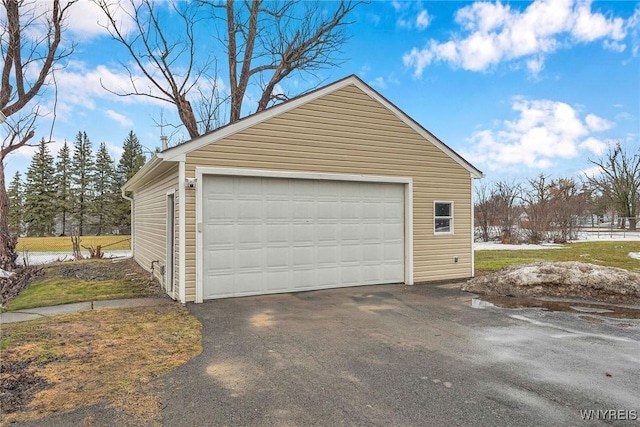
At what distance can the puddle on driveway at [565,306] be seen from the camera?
246 inches

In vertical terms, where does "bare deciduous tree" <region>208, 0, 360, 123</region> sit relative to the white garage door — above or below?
above

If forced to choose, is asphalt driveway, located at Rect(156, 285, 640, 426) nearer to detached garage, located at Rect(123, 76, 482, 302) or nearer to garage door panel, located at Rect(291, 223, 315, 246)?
detached garage, located at Rect(123, 76, 482, 302)

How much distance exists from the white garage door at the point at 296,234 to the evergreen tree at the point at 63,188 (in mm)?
36057

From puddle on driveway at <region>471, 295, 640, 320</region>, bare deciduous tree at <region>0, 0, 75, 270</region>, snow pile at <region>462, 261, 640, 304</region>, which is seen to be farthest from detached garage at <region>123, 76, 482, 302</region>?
bare deciduous tree at <region>0, 0, 75, 270</region>

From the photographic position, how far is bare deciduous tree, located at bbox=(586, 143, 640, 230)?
114ft

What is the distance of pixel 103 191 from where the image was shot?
3781 cm

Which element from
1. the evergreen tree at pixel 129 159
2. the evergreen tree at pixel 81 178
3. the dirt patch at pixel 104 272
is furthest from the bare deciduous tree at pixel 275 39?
the evergreen tree at pixel 81 178

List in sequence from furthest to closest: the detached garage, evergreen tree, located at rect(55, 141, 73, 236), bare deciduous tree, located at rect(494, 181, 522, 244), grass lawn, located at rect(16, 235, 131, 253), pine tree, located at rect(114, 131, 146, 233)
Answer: pine tree, located at rect(114, 131, 146, 233)
evergreen tree, located at rect(55, 141, 73, 236)
bare deciduous tree, located at rect(494, 181, 522, 244)
grass lawn, located at rect(16, 235, 131, 253)
the detached garage

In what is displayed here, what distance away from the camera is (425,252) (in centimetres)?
920

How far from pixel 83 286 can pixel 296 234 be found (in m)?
5.28

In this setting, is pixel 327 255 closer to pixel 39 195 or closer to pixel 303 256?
pixel 303 256

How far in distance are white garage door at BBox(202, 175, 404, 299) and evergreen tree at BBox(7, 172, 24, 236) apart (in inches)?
1435

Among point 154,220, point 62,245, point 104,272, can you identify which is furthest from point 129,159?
point 154,220

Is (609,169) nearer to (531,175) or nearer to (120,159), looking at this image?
(531,175)
